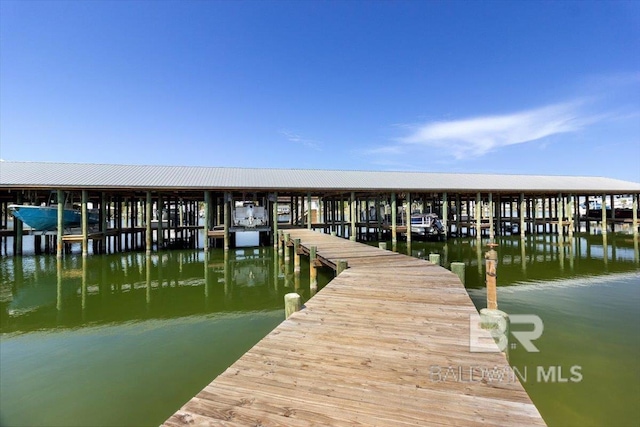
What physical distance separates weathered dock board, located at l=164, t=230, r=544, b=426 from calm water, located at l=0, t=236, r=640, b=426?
2.26 metres

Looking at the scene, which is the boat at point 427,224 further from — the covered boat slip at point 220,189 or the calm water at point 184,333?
the calm water at point 184,333

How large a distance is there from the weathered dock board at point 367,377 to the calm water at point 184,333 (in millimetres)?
2259

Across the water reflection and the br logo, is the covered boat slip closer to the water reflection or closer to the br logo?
the water reflection

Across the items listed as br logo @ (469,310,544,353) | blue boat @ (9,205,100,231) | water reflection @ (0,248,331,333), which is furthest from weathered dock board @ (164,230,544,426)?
blue boat @ (9,205,100,231)

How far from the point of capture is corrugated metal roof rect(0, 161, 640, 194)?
1920 centimetres

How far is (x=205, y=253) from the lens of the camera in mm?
19875

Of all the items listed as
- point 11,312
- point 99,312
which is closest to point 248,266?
point 99,312

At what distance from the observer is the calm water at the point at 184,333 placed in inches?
182

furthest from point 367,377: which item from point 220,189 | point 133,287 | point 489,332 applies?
point 220,189

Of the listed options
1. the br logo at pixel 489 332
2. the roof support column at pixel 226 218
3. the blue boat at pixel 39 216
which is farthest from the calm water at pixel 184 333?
the roof support column at pixel 226 218

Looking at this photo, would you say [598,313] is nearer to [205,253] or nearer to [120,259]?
[205,253]

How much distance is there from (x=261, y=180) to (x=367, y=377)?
870 inches

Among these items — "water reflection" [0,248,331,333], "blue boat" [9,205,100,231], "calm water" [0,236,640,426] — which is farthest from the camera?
"blue boat" [9,205,100,231]

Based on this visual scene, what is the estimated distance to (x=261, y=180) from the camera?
24.0m
